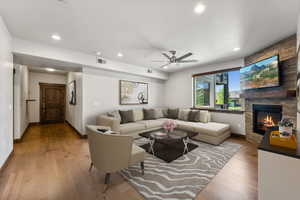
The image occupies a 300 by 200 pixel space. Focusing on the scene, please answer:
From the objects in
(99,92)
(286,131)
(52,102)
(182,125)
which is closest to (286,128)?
(286,131)

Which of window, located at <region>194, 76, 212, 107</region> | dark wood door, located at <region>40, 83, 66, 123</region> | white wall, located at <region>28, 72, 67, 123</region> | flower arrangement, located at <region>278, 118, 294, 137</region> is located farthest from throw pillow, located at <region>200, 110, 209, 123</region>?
white wall, located at <region>28, 72, 67, 123</region>

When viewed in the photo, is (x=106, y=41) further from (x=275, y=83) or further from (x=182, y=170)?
(x=275, y=83)

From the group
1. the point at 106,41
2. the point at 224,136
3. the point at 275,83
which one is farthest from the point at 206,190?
the point at 106,41

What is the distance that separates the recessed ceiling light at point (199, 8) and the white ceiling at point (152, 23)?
2.2 inches

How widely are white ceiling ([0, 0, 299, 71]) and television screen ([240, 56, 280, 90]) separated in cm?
49

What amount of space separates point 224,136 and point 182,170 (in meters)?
2.37

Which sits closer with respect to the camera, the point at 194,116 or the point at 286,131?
the point at 286,131

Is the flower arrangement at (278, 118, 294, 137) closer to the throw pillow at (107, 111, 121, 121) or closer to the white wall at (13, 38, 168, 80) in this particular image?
the throw pillow at (107, 111, 121, 121)

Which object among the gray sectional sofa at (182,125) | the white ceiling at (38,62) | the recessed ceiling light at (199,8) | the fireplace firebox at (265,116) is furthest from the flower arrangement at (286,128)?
the white ceiling at (38,62)

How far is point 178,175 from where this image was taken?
6.82ft

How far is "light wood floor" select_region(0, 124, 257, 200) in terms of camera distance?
1.66 metres

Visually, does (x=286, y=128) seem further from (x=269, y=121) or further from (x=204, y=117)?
(x=204, y=117)

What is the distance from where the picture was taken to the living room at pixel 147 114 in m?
1.73

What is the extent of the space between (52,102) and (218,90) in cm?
822
